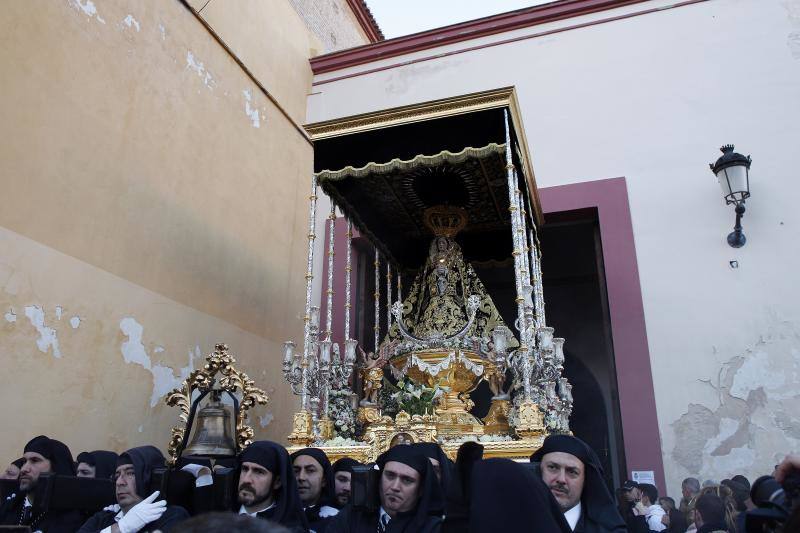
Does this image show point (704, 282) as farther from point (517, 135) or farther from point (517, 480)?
point (517, 480)

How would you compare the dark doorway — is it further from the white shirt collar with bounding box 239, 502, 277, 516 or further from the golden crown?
the white shirt collar with bounding box 239, 502, 277, 516

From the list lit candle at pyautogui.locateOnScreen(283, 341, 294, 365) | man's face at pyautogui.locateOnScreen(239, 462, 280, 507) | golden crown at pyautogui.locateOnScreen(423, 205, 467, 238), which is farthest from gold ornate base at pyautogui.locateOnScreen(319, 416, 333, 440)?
man's face at pyautogui.locateOnScreen(239, 462, 280, 507)

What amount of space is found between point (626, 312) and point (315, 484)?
14.0ft

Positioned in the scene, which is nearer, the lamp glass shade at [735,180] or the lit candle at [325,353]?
the lit candle at [325,353]

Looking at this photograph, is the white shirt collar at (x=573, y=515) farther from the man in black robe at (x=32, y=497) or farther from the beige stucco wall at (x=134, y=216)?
the beige stucco wall at (x=134, y=216)

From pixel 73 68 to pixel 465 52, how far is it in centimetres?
520

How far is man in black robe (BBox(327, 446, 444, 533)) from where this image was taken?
2.78 metres

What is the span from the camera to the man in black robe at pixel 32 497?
342 centimetres

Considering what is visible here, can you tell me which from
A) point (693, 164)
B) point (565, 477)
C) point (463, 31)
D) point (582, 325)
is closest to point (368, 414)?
point (565, 477)

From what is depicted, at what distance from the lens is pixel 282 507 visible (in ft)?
10.2

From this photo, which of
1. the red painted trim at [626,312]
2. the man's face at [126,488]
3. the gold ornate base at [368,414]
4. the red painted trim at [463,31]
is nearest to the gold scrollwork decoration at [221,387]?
the gold ornate base at [368,414]

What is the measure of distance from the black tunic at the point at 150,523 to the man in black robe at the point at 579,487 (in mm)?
1709

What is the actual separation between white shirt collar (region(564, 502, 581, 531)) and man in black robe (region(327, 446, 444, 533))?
0.55 m

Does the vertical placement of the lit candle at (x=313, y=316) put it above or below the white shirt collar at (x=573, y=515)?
above
